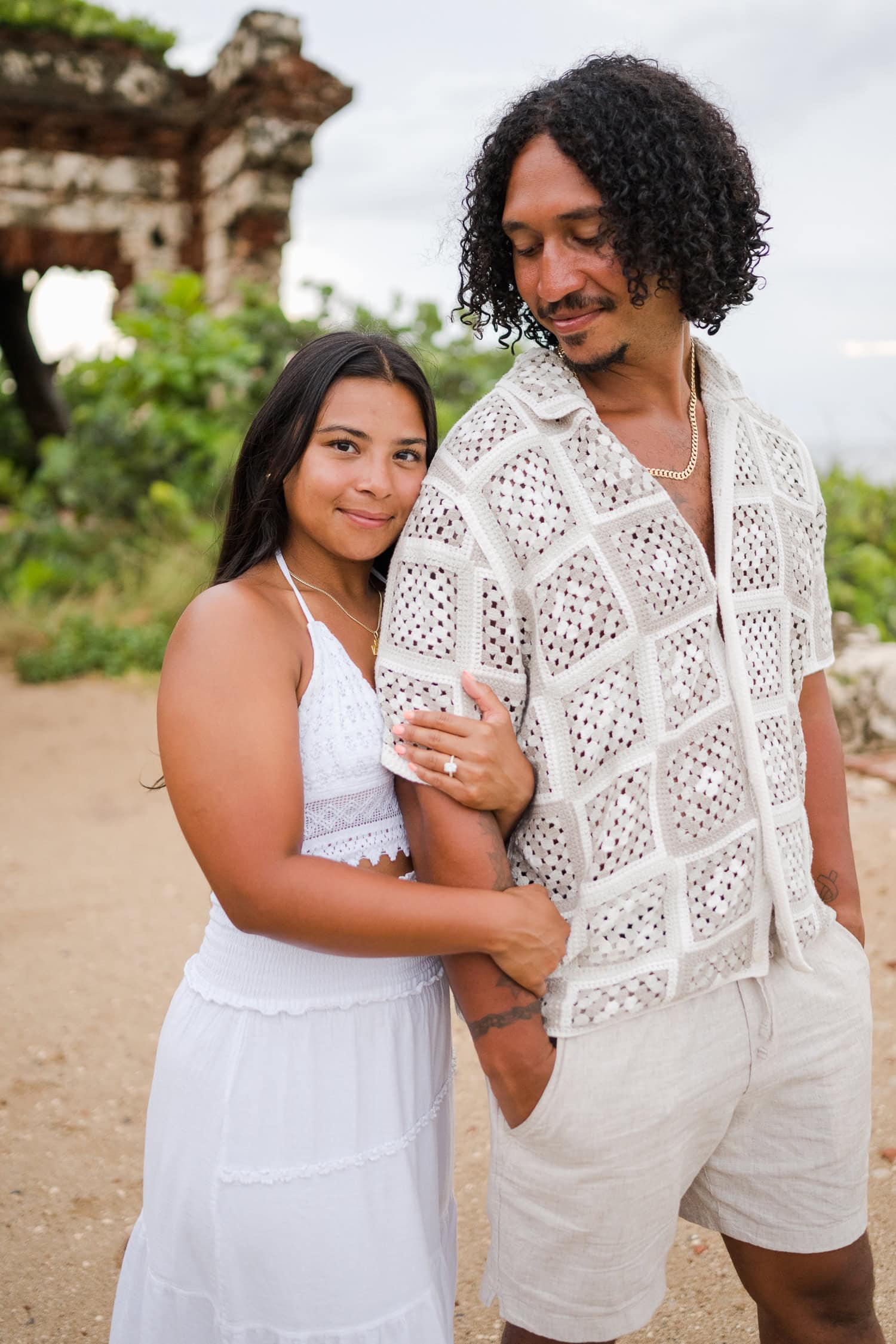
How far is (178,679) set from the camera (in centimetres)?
150

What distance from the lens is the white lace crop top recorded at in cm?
159

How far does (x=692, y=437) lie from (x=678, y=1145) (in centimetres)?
108

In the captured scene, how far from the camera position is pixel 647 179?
161 centimetres

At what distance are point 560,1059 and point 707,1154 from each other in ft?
1.15

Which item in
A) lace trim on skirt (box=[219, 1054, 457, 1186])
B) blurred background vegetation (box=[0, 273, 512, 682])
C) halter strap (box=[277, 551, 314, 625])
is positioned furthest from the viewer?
blurred background vegetation (box=[0, 273, 512, 682])

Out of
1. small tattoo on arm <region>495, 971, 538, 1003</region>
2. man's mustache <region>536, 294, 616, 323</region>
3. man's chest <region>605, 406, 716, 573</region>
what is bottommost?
small tattoo on arm <region>495, 971, 538, 1003</region>

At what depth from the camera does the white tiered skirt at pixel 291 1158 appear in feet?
5.16

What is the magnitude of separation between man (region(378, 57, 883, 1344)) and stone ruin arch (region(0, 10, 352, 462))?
894 cm

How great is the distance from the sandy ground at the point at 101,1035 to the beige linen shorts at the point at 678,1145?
Answer: 0.85 metres

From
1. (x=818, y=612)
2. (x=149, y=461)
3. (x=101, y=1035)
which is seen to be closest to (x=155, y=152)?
(x=149, y=461)

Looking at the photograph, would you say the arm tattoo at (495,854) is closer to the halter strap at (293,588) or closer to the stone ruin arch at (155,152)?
the halter strap at (293,588)

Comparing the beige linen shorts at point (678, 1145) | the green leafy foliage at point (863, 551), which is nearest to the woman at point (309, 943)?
the beige linen shorts at point (678, 1145)

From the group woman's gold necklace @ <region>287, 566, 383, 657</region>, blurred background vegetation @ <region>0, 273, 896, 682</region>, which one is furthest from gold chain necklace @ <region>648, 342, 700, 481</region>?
blurred background vegetation @ <region>0, 273, 896, 682</region>

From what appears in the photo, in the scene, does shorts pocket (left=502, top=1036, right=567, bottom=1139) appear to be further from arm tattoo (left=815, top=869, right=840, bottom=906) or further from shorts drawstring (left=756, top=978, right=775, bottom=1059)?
arm tattoo (left=815, top=869, right=840, bottom=906)
